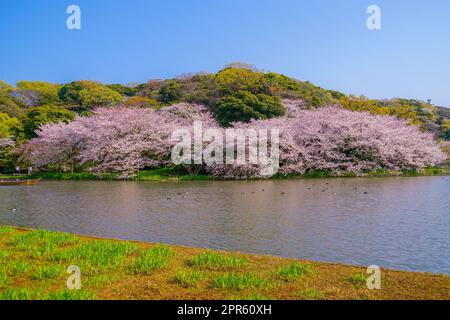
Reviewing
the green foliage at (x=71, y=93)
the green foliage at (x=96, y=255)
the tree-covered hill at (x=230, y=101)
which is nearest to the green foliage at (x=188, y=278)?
the green foliage at (x=96, y=255)

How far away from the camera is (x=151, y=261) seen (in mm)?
7875

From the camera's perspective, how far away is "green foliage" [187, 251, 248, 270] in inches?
305

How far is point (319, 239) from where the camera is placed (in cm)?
1115

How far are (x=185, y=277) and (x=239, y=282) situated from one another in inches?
38.6

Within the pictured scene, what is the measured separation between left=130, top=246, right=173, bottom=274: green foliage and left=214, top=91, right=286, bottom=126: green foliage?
33744mm

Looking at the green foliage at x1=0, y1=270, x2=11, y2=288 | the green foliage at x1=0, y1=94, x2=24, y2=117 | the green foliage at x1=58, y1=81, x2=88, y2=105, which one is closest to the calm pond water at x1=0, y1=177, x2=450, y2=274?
the green foliage at x1=0, y1=270, x2=11, y2=288

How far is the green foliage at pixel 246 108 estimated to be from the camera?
4206 cm

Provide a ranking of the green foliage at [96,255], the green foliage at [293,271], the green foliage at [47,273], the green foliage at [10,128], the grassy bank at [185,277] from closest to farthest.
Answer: the grassy bank at [185,277] < the green foliage at [293,271] < the green foliage at [47,273] < the green foliage at [96,255] < the green foliage at [10,128]

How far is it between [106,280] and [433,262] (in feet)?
22.5

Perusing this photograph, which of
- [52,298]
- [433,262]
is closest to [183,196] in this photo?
[433,262]

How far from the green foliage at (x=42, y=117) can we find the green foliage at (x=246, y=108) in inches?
806
